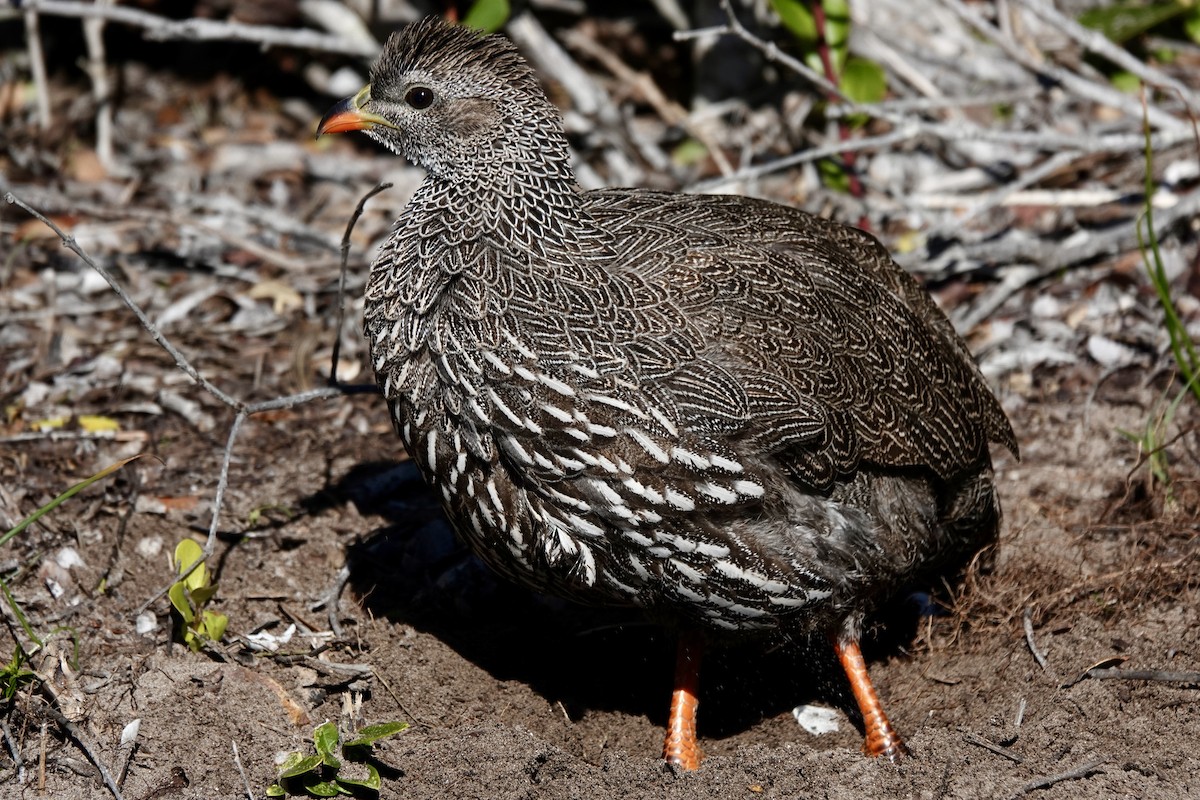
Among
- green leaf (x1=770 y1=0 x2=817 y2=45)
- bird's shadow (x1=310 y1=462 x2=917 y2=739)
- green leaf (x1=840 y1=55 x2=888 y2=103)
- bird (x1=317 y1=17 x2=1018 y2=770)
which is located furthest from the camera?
green leaf (x1=840 y1=55 x2=888 y2=103)

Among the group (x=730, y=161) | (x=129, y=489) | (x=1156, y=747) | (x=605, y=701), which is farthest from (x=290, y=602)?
(x=730, y=161)


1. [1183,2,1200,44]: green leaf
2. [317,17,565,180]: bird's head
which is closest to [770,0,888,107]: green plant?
[1183,2,1200,44]: green leaf

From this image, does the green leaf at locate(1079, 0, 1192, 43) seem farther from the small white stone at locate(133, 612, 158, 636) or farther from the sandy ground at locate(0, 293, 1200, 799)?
the small white stone at locate(133, 612, 158, 636)

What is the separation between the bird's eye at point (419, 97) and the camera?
440 centimetres

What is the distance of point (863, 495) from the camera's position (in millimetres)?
4504

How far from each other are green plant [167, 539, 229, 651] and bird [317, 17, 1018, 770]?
103 centimetres

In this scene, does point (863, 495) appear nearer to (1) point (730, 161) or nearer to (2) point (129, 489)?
(2) point (129, 489)

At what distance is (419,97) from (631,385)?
1.25m

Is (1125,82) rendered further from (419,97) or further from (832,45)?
(419,97)

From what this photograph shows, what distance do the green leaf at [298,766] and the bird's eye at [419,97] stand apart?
215 cm

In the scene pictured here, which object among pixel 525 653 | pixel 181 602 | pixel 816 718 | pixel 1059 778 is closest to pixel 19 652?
pixel 181 602

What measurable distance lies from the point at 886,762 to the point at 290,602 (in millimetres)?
2331

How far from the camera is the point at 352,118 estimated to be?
459 centimetres

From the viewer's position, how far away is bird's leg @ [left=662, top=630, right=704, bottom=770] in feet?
16.0
